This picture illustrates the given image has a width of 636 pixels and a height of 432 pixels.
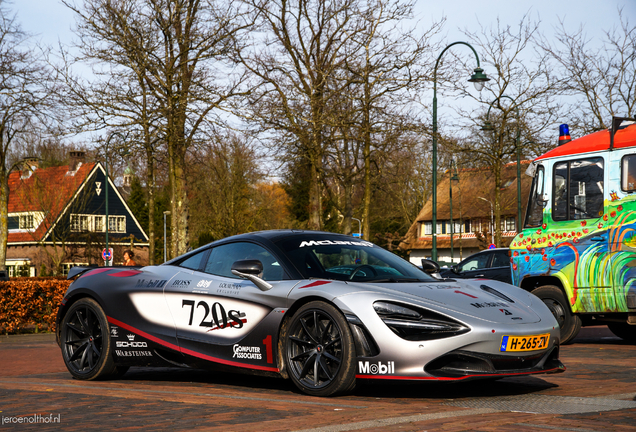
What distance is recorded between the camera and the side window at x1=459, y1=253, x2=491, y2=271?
18391mm

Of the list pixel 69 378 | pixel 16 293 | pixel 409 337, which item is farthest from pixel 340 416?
pixel 16 293

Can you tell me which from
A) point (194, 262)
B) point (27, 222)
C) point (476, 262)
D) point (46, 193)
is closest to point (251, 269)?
point (194, 262)

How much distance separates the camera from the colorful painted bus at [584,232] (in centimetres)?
998

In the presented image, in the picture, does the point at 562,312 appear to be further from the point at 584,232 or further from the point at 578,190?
the point at 578,190

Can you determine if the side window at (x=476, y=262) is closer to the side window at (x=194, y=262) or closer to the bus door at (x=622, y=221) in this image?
the bus door at (x=622, y=221)

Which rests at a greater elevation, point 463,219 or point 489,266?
point 463,219

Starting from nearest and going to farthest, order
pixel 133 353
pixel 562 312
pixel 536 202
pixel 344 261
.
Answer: pixel 344 261 → pixel 133 353 → pixel 562 312 → pixel 536 202

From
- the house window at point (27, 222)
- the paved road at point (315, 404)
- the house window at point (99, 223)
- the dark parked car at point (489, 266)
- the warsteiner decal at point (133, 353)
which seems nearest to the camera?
the paved road at point (315, 404)

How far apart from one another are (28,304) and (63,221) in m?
37.3

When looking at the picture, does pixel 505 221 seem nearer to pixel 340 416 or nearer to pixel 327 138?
pixel 327 138

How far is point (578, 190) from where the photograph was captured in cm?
1060

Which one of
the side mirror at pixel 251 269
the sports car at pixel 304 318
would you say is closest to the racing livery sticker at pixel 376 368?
the sports car at pixel 304 318

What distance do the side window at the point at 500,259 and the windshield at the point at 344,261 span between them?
1113cm

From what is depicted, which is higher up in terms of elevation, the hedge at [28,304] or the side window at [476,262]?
the side window at [476,262]
